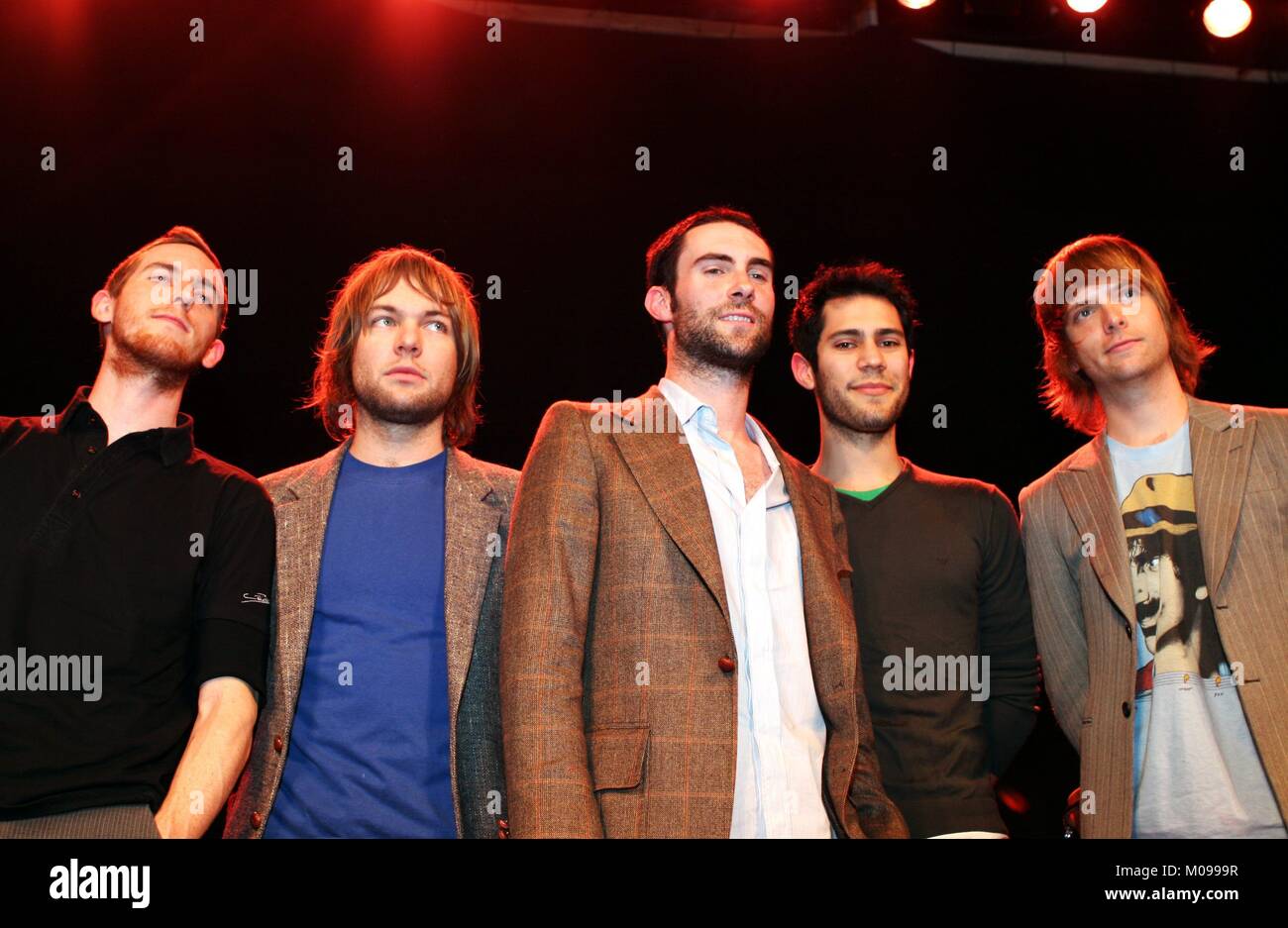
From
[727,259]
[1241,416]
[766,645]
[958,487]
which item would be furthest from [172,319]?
[1241,416]

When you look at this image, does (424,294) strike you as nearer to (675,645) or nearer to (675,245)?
(675,245)

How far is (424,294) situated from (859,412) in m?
1.28

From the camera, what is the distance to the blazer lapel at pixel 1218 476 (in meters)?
3.16

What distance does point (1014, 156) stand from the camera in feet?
16.5

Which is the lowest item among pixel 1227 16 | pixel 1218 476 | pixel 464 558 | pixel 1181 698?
pixel 1181 698

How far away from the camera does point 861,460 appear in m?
3.55

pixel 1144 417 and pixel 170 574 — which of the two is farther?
pixel 1144 417

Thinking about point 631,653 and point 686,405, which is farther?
point 686,405

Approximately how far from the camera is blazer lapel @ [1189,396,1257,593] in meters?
3.16

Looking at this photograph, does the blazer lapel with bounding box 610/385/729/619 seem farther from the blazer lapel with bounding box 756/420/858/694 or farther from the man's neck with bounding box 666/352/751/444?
the blazer lapel with bounding box 756/420/858/694

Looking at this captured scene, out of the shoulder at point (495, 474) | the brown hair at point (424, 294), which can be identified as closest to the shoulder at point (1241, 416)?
the shoulder at point (495, 474)
